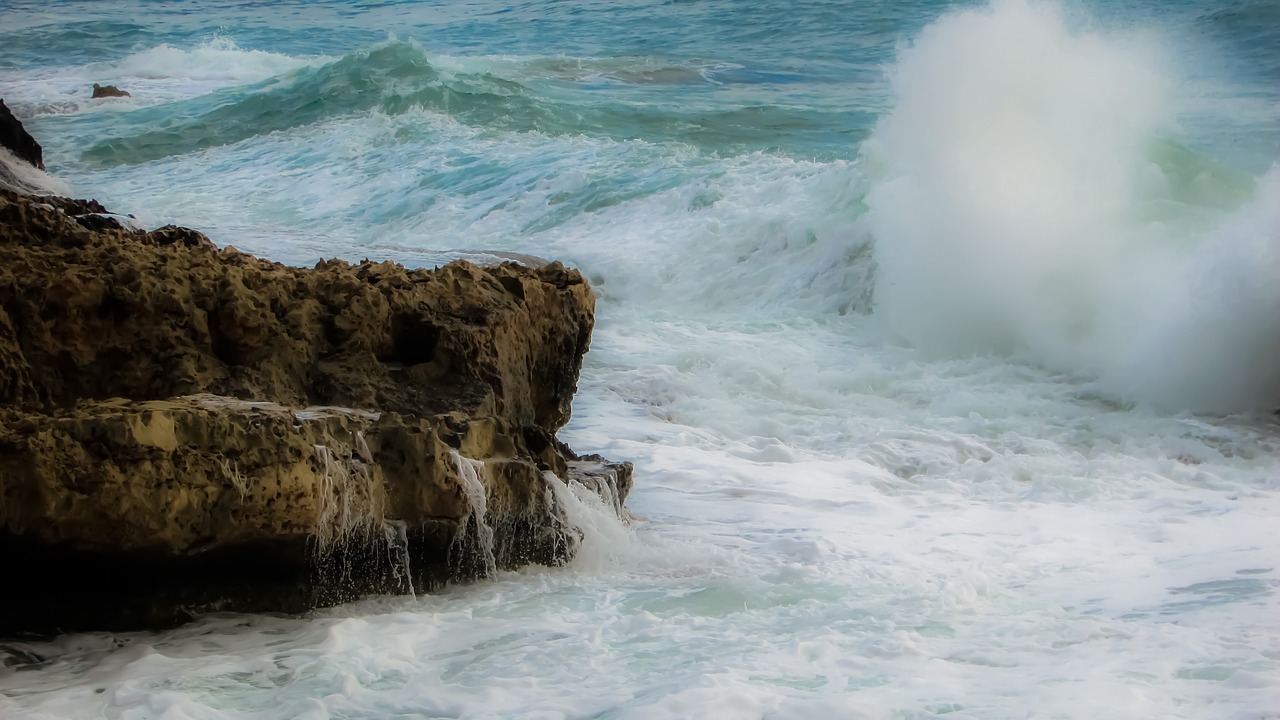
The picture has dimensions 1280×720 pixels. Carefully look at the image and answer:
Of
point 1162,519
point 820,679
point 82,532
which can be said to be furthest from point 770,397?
point 82,532

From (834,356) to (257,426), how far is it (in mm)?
5210

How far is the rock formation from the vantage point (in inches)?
136

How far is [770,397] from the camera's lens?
7211mm

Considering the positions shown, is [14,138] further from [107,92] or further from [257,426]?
[107,92]

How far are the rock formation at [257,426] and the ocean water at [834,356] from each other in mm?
148

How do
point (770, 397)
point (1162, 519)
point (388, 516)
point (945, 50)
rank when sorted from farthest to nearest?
point (945, 50), point (770, 397), point (1162, 519), point (388, 516)

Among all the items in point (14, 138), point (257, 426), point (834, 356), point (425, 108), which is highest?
point (14, 138)

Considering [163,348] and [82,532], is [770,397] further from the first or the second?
[82,532]

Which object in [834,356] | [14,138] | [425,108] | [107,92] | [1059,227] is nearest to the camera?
[834,356]

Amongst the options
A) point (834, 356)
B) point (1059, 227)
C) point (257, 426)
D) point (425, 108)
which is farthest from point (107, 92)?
point (257, 426)

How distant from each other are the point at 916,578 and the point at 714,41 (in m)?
19.6

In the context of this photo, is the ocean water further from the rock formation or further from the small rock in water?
the small rock in water

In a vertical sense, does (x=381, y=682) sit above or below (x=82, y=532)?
below

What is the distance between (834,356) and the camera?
8266 millimetres
